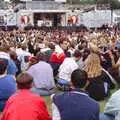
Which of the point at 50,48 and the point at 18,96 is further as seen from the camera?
the point at 50,48

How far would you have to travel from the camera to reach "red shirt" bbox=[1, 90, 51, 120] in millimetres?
5715

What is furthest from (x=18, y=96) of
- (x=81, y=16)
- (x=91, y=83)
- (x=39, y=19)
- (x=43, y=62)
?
(x=39, y=19)

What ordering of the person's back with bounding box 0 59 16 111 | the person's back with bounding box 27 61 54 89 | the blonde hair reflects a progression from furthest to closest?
the person's back with bounding box 27 61 54 89 → the blonde hair → the person's back with bounding box 0 59 16 111

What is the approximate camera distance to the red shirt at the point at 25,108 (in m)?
5.71

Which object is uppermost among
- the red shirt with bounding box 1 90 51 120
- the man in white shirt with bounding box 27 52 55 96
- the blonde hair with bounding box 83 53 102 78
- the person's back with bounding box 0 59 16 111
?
the red shirt with bounding box 1 90 51 120

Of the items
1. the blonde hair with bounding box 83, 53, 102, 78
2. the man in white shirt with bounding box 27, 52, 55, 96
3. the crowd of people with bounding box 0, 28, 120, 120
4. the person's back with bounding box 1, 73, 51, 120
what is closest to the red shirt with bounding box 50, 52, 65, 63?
the crowd of people with bounding box 0, 28, 120, 120

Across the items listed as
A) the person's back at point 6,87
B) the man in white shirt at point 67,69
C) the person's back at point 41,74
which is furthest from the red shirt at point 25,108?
the man in white shirt at point 67,69

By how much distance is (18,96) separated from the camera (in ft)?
19.4

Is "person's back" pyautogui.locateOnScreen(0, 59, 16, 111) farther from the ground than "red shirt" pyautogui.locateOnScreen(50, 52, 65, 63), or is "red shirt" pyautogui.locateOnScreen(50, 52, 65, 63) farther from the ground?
"person's back" pyautogui.locateOnScreen(0, 59, 16, 111)

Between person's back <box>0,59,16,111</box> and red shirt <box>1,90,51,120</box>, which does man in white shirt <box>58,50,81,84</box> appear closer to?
person's back <box>0,59,16,111</box>

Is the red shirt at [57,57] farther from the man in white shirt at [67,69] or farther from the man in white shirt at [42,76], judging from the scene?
the man in white shirt at [42,76]

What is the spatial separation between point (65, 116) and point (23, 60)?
9.28 meters

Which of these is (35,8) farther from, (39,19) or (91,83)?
(91,83)

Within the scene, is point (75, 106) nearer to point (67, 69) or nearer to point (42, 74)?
point (42, 74)
